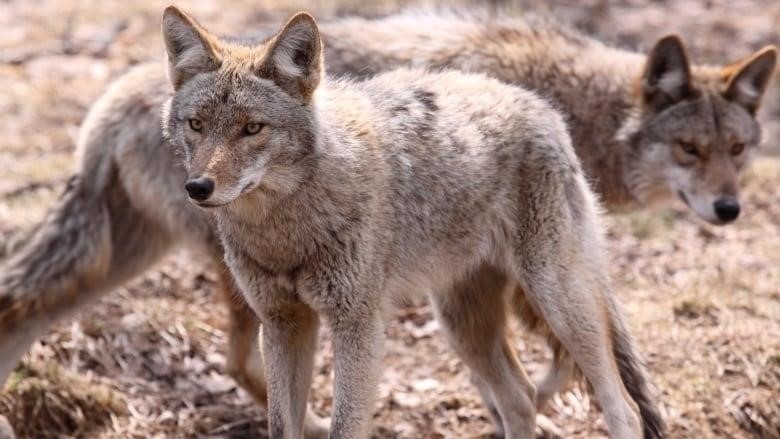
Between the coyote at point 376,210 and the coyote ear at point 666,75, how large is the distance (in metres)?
A: 1.68

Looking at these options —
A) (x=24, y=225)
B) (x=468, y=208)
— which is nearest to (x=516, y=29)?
(x=468, y=208)

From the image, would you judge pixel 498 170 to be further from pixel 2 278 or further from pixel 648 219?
pixel 648 219

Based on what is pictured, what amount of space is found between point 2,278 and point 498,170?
110 inches

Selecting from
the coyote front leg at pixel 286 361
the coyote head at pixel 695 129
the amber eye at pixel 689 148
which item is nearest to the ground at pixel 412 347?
the coyote head at pixel 695 129

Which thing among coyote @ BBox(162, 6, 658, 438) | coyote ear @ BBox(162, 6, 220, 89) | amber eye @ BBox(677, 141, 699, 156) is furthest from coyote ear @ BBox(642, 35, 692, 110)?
coyote ear @ BBox(162, 6, 220, 89)

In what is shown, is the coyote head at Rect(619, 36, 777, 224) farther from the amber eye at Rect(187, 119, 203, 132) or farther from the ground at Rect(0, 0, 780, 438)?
the amber eye at Rect(187, 119, 203, 132)

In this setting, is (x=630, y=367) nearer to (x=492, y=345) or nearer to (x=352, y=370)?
(x=492, y=345)

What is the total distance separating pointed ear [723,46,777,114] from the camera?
23.8 ft

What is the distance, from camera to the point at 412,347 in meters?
Result: 7.23

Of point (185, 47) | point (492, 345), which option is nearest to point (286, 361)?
point (492, 345)

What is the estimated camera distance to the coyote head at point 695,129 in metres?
7.23

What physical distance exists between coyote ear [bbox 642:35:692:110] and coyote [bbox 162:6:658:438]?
168cm

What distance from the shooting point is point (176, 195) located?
20.3ft

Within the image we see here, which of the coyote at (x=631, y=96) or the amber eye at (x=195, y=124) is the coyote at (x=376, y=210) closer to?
the amber eye at (x=195, y=124)
